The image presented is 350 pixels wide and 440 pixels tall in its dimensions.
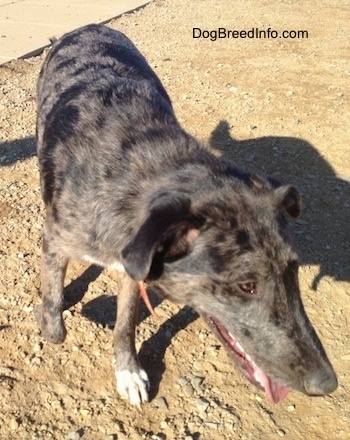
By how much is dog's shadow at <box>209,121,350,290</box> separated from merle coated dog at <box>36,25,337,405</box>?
185cm

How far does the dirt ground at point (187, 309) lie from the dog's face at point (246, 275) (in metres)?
0.90

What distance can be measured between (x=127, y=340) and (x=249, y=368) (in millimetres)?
1033

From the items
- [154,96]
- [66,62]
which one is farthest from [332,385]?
[66,62]

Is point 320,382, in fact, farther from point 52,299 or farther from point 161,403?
point 52,299

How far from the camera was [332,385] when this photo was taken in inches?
110

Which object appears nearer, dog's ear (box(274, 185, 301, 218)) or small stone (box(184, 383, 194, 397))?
dog's ear (box(274, 185, 301, 218))

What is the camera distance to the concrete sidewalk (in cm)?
931

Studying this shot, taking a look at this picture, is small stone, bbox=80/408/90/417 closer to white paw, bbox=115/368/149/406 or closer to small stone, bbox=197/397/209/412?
white paw, bbox=115/368/149/406

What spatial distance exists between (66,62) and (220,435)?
118 inches

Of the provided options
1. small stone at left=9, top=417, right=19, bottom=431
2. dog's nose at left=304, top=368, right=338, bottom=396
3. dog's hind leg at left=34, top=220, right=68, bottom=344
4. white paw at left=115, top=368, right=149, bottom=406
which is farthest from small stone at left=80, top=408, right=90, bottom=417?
dog's nose at left=304, top=368, right=338, bottom=396

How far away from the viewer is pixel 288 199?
3.05 meters

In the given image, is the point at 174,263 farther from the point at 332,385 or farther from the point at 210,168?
the point at 332,385

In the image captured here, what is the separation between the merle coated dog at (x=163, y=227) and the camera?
2758mm

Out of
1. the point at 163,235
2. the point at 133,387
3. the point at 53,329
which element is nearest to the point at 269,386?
the point at 133,387
